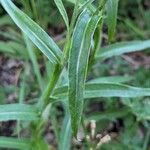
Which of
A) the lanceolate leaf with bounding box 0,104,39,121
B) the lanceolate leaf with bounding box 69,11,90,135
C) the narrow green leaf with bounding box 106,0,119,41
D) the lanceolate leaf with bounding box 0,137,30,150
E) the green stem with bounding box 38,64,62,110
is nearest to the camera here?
the lanceolate leaf with bounding box 69,11,90,135

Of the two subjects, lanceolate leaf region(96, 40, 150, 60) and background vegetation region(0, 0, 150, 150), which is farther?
lanceolate leaf region(96, 40, 150, 60)

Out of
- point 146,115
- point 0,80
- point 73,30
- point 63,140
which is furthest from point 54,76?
point 0,80

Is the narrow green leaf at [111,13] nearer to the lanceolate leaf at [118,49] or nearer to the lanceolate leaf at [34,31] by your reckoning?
the lanceolate leaf at [34,31]

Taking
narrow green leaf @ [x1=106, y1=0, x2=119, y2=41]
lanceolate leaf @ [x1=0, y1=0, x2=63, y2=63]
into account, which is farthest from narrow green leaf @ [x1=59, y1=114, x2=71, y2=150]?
narrow green leaf @ [x1=106, y1=0, x2=119, y2=41]

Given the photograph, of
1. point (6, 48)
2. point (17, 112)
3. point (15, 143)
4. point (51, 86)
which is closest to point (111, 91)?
point (51, 86)

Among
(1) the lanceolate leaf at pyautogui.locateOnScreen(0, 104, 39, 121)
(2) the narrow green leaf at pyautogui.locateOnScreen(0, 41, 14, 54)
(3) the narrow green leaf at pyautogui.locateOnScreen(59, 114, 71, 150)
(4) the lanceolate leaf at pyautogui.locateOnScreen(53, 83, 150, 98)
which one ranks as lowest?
(3) the narrow green leaf at pyautogui.locateOnScreen(59, 114, 71, 150)

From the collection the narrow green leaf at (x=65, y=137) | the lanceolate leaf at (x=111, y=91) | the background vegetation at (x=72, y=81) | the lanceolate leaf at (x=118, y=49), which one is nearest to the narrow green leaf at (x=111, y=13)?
the background vegetation at (x=72, y=81)

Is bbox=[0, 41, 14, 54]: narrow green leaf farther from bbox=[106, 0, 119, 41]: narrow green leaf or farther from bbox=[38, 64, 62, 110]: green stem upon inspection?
bbox=[106, 0, 119, 41]: narrow green leaf
